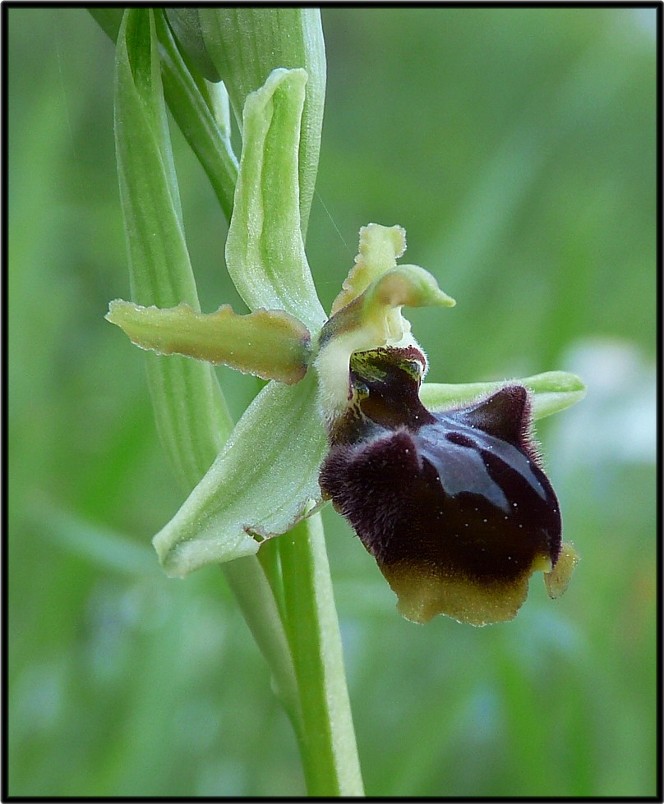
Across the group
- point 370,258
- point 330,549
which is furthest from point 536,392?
point 330,549

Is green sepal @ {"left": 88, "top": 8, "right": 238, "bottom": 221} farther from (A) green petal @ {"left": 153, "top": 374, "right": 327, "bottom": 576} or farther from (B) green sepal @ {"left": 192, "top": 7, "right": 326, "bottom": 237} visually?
(A) green petal @ {"left": 153, "top": 374, "right": 327, "bottom": 576}

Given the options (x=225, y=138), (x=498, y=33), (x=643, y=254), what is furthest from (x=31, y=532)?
(x=498, y=33)

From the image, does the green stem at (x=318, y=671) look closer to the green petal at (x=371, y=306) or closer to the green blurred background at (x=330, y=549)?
the green petal at (x=371, y=306)

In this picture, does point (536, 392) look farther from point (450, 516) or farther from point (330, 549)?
point (330, 549)

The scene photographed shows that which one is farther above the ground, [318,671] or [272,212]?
[272,212]

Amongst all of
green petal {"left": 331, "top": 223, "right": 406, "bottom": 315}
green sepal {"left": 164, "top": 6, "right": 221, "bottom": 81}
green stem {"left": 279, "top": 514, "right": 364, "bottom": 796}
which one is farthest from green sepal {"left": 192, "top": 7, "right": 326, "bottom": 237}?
green stem {"left": 279, "top": 514, "right": 364, "bottom": 796}
